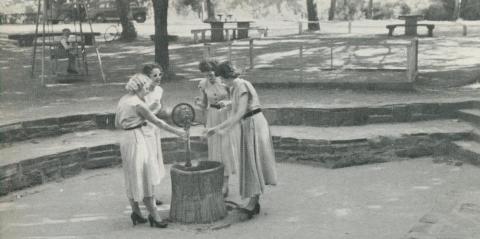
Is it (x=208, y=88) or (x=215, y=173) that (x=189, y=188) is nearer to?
(x=215, y=173)

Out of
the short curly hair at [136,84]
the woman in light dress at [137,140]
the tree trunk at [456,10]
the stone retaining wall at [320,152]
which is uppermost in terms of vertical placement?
the tree trunk at [456,10]

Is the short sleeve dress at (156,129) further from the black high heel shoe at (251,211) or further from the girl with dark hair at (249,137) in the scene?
the black high heel shoe at (251,211)

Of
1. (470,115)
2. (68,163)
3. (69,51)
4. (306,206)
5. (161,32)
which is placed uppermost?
(161,32)

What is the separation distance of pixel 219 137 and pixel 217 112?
338 millimetres

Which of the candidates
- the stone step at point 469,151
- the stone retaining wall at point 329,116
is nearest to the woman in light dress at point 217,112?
the stone retaining wall at point 329,116

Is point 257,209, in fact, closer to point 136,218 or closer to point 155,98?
point 136,218

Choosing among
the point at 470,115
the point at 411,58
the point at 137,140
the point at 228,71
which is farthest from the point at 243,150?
the point at 411,58

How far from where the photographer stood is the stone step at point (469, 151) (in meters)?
8.85

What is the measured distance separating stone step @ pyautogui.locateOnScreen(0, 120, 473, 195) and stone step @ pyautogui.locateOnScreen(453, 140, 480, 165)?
0.75ft

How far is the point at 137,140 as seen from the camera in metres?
6.56

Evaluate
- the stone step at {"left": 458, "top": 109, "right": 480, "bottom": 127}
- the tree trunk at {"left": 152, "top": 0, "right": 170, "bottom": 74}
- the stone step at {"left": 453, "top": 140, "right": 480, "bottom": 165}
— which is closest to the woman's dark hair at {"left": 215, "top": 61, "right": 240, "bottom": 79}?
the stone step at {"left": 453, "top": 140, "right": 480, "bottom": 165}

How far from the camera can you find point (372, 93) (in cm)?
1210

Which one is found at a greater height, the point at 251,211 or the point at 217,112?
Answer: the point at 217,112

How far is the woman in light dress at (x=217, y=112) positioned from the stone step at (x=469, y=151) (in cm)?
349
